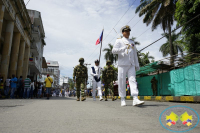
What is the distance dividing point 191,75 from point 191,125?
773cm

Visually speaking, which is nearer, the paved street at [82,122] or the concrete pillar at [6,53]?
the paved street at [82,122]

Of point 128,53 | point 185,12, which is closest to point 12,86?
point 128,53

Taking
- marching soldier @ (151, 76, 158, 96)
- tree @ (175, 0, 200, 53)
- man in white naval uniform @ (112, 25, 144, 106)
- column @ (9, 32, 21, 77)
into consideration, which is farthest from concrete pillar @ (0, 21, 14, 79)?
tree @ (175, 0, 200, 53)

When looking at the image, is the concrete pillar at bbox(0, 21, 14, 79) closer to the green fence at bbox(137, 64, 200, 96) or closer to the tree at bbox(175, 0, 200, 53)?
the green fence at bbox(137, 64, 200, 96)

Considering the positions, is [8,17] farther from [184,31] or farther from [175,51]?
[175,51]

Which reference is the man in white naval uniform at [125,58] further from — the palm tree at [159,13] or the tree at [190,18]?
the palm tree at [159,13]

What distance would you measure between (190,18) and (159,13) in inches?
312

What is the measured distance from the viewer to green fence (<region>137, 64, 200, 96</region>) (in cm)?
841

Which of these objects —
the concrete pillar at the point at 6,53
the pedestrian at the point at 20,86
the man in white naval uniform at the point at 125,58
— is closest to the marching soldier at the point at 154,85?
the man in white naval uniform at the point at 125,58

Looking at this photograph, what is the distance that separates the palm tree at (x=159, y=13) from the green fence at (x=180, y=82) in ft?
40.9

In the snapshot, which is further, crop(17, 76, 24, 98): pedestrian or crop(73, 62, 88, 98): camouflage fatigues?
crop(17, 76, 24, 98): pedestrian

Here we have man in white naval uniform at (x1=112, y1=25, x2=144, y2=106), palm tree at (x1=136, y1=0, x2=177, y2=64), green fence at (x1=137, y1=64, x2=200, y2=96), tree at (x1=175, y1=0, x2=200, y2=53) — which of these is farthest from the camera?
palm tree at (x1=136, y1=0, x2=177, y2=64)

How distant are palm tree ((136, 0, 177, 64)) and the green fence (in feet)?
40.9

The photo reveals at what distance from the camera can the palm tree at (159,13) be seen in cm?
2333
